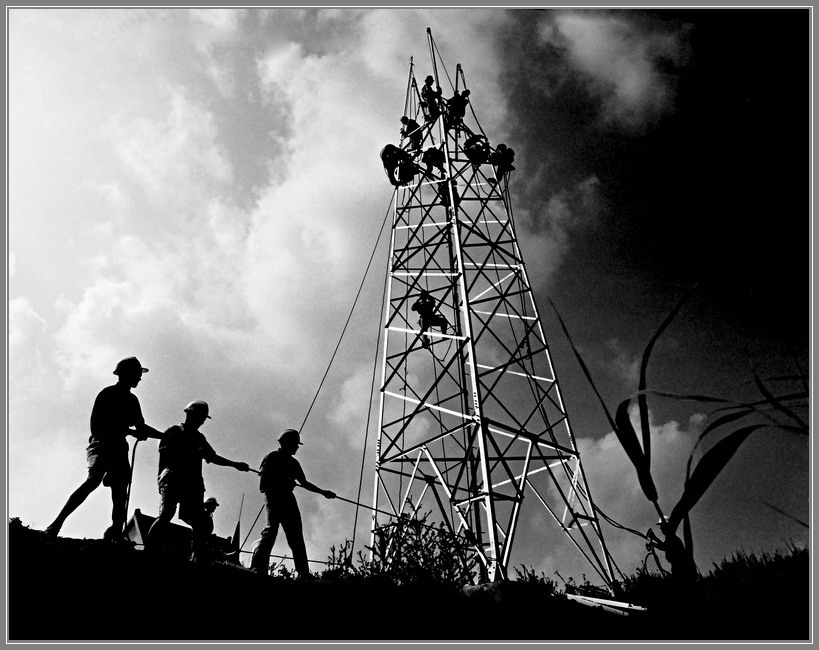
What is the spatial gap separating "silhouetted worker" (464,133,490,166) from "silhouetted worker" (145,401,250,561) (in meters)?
8.34

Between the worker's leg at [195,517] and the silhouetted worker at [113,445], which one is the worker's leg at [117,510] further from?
the worker's leg at [195,517]

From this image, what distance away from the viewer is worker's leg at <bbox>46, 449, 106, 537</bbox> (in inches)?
180

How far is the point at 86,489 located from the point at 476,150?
9751 mm

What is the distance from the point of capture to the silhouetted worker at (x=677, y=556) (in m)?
1.02

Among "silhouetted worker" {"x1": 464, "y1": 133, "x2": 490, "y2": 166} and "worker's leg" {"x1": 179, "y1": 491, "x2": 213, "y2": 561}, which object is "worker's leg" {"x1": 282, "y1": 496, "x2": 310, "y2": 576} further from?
"silhouetted worker" {"x1": 464, "y1": 133, "x2": 490, "y2": 166}

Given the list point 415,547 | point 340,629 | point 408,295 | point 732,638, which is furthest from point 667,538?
point 408,295

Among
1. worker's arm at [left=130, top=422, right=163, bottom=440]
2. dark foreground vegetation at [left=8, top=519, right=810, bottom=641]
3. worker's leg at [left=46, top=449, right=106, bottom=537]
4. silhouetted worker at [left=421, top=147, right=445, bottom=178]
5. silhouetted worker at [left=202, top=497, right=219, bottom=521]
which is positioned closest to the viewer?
dark foreground vegetation at [left=8, top=519, right=810, bottom=641]

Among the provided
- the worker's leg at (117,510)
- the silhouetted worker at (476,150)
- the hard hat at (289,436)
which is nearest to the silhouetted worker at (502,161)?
the silhouetted worker at (476,150)

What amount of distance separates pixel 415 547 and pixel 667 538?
187 inches

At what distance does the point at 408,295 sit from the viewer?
9.82 m

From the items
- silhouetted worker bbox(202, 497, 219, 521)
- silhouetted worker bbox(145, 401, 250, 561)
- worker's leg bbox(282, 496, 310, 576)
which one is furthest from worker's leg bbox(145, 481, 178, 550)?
silhouetted worker bbox(202, 497, 219, 521)

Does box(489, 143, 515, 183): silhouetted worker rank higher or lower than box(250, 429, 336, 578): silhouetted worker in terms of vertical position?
higher

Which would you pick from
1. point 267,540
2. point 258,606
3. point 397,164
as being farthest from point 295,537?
point 397,164

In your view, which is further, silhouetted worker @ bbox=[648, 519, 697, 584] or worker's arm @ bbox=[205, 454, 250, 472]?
worker's arm @ bbox=[205, 454, 250, 472]
